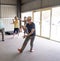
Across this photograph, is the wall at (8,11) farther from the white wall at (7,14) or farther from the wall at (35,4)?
the wall at (35,4)

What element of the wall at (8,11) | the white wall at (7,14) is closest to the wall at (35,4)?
the wall at (8,11)

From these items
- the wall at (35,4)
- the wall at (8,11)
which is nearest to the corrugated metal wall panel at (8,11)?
the wall at (8,11)

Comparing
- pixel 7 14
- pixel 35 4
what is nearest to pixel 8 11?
pixel 7 14

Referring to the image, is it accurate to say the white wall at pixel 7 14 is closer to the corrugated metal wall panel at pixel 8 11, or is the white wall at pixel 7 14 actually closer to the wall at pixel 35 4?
the corrugated metal wall panel at pixel 8 11

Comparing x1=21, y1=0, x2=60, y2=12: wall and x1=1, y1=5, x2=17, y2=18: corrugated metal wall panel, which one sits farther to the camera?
x1=1, y1=5, x2=17, y2=18: corrugated metal wall panel

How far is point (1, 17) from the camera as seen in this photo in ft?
38.7

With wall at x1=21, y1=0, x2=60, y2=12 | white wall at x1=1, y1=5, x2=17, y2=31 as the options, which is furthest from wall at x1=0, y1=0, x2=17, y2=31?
wall at x1=21, y1=0, x2=60, y2=12

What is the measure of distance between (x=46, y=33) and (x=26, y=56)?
4.26 meters

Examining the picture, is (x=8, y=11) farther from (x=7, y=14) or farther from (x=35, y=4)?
(x=35, y=4)

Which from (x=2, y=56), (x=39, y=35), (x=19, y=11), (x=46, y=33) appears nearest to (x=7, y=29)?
(x=19, y=11)

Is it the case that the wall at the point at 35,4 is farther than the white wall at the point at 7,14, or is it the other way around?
the white wall at the point at 7,14

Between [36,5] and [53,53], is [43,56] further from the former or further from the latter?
[36,5]

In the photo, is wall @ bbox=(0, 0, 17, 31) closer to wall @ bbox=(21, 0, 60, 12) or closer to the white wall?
the white wall

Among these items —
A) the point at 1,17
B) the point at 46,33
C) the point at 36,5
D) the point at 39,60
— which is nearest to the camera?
the point at 39,60
